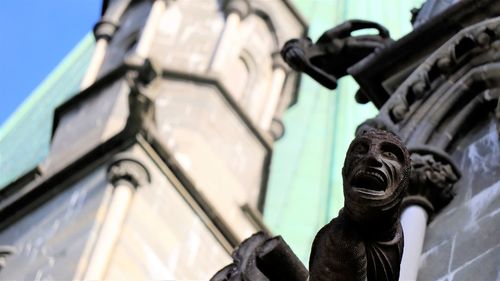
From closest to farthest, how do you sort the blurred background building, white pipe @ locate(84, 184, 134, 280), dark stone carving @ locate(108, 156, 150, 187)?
white pipe @ locate(84, 184, 134, 280) < the blurred background building < dark stone carving @ locate(108, 156, 150, 187)

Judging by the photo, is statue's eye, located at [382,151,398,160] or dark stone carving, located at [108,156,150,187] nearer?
statue's eye, located at [382,151,398,160]

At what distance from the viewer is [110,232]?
48.9 feet

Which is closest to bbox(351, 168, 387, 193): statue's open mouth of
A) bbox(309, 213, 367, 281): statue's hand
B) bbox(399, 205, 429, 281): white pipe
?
bbox(309, 213, 367, 281): statue's hand

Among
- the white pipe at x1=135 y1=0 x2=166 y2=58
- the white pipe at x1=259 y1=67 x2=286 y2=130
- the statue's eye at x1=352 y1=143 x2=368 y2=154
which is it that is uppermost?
the white pipe at x1=135 y1=0 x2=166 y2=58

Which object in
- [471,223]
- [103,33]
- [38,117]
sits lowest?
[471,223]

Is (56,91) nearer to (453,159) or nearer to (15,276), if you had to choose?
(15,276)

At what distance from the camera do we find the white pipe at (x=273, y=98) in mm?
18297

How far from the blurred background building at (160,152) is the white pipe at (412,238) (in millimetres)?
6479

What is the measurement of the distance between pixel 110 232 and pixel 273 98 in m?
4.27

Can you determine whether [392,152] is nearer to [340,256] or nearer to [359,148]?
[359,148]

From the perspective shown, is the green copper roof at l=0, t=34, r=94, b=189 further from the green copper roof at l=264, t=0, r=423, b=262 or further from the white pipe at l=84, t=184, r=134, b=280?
the white pipe at l=84, t=184, r=134, b=280

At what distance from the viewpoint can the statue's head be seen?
4.28 meters

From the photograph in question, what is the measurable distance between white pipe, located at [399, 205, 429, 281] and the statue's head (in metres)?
2.32

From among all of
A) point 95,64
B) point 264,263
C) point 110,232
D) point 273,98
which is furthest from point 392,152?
point 95,64
